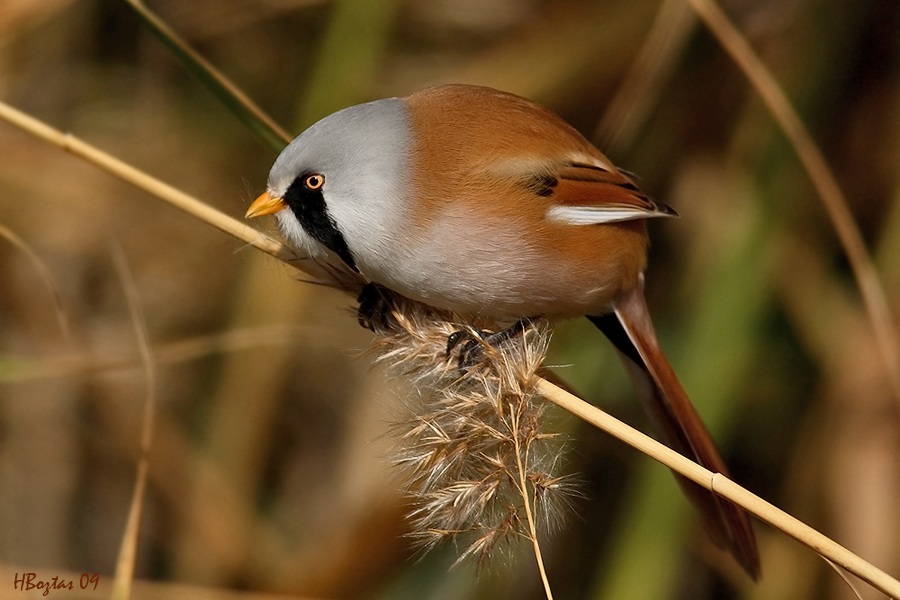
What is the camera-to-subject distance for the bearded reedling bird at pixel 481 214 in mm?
2086

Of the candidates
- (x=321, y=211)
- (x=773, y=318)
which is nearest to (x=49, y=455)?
(x=321, y=211)

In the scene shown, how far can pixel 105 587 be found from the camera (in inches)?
95.5

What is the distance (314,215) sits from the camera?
2.10 meters

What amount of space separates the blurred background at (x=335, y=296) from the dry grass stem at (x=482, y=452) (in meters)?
0.79

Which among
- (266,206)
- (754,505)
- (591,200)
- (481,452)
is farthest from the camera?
(591,200)

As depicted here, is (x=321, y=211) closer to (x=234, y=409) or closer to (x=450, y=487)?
(x=450, y=487)

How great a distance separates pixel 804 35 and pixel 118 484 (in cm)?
270

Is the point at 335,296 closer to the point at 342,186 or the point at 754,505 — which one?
the point at 342,186

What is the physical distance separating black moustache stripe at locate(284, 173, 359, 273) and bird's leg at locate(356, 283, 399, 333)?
0.17 metres

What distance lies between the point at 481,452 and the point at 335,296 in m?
0.96

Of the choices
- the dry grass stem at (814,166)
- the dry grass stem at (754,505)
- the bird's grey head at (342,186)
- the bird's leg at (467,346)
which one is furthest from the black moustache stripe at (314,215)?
the dry grass stem at (814,166)

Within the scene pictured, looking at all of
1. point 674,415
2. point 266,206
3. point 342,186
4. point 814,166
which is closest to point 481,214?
point 342,186

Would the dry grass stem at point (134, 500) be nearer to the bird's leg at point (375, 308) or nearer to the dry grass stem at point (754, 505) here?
the bird's leg at point (375, 308)

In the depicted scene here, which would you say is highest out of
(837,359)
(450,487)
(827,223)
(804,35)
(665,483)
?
(804,35)
